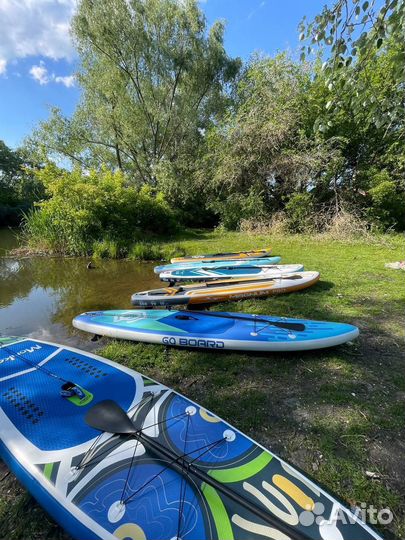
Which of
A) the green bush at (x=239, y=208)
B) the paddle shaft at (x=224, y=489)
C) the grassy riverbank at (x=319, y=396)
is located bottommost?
the grassy riverbank at (x=319, y=396)

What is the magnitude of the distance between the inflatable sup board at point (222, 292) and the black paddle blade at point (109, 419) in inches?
90.6

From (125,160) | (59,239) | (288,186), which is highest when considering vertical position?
(125,160)

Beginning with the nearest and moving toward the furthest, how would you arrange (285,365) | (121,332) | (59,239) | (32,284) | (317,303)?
(285,365) < (121,332) < (317,303) < (32,284) < (59,239)

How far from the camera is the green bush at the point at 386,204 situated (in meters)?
9.10

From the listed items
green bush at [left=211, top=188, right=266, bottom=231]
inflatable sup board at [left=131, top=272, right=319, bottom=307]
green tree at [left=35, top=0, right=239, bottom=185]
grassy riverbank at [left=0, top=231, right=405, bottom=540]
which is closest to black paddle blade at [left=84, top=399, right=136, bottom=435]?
grassy riverbank at [left=0, top=231, right=405, bottom=540]

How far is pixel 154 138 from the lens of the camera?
14328mm

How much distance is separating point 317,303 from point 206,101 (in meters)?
14.1

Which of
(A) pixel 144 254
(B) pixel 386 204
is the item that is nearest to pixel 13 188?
(A) pixel 144 254

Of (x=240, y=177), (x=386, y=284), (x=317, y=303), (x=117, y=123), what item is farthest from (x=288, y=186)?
(x=117, y=123)

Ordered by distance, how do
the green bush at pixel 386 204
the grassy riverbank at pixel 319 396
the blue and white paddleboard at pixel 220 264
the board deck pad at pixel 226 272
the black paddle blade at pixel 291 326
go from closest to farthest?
the grassy riverbank at pixel 319 396
the black paddle blade at pixel 291 326
the board deck pad at pixel 226 272
the blue and white paddleboard at pixel 220 264
the green bush at pixel 386 204

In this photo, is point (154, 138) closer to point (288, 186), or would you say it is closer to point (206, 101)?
point (206, 101)

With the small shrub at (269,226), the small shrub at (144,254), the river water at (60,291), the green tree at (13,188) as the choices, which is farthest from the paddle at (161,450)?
the green tree at (13,188)

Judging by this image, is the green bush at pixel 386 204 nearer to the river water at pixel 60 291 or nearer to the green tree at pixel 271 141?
the green tree at pixel 271 141

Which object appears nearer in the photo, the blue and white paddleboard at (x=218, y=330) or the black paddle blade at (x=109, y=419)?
the black paddle blade at (x=109, y=419)
